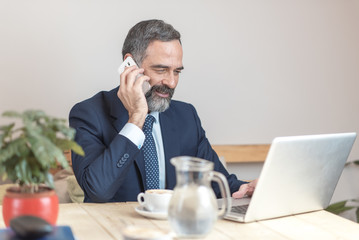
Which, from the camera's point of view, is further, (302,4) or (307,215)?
(302,4)

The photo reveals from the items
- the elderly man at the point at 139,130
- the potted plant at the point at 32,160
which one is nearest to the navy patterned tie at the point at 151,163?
the elderly man at the point at 139,130

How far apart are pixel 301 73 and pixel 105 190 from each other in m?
1.81

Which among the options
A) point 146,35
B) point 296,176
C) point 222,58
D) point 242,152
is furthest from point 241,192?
point 222,58

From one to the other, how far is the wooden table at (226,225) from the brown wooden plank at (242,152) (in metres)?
1.42

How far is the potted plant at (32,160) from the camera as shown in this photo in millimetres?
1086

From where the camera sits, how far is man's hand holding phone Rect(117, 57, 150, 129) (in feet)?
6.35

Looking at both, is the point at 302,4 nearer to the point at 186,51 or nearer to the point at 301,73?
the point at 301,73

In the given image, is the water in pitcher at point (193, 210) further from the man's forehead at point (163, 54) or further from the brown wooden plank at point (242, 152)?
the brown wooden plank at point (242, 152)

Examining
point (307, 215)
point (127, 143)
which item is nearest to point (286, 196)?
point (307, 215)

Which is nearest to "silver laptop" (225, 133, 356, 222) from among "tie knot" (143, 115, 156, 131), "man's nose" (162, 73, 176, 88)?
"tie knot" (143, 115, 156, 131)

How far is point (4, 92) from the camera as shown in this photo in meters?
2.71

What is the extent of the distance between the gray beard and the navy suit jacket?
0.05 metres

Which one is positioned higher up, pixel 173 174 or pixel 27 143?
pixel 27 143

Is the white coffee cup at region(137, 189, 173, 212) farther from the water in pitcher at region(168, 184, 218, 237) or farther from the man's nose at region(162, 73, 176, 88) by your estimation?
the man's nose at region(162, 73, 176, 88)
